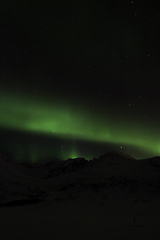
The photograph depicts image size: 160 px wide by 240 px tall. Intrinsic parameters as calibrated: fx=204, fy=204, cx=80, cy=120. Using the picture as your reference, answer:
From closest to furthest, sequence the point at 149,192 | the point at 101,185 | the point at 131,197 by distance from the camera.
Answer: the point at 131,197
the point at 149,192
the point at 101,185

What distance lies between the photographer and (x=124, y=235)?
22.4ft

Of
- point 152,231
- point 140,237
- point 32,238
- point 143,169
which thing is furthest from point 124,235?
point 143,169

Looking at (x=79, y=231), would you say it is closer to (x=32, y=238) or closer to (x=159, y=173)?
(x=32, y=238)

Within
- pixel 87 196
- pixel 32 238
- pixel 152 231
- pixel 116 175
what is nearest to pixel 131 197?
pixel 87 196

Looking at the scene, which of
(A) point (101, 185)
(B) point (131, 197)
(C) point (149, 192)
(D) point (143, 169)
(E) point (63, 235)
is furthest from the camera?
(D) point (143, 169)

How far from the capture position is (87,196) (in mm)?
27922

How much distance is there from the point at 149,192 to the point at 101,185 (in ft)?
24.8

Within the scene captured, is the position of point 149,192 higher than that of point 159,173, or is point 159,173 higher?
point 159,173

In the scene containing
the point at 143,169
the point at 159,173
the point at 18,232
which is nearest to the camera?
the point at 18,232

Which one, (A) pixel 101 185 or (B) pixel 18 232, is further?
(A) pixel 101 185

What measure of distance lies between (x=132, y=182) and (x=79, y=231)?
27653 millimetres

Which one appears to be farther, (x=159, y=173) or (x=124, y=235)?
(x=159, y=173)

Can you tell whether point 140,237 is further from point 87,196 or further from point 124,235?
point 87,196

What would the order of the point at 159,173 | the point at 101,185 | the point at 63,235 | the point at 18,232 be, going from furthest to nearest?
the point at 159,173
the point at 101,185
the point at 18,232
the point at 63,235
